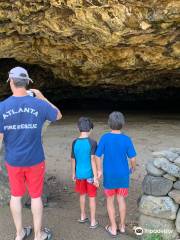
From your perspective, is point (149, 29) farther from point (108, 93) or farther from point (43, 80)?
point (108, 93)

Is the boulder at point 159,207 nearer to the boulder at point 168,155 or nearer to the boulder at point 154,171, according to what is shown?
the boulder at point 154,171

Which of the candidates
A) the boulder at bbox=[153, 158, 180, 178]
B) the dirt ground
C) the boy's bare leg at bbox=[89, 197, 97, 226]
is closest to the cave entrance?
the dirt ground

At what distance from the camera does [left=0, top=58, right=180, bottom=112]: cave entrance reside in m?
11.8

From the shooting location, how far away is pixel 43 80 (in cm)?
1184

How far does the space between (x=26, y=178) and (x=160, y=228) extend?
4.66 ft

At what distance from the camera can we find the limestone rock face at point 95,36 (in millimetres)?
5887

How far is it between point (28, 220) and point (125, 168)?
1.19m

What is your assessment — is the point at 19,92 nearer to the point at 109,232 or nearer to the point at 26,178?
the point at 26,178

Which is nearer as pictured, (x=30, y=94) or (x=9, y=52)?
(x=30, y=94)

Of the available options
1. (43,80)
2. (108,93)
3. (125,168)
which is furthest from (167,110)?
(125,168)

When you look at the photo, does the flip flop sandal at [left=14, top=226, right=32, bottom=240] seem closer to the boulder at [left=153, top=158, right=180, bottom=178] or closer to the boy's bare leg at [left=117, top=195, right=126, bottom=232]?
the boy's bare leg at [left=117, top=195, right=126, bottom=232]

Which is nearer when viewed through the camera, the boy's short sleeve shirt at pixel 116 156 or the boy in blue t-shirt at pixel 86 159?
the boy's short sleeve shirt at pixel 116 156

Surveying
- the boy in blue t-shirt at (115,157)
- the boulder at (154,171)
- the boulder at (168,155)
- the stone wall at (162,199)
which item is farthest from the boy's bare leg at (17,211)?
the boulder at (168,155)

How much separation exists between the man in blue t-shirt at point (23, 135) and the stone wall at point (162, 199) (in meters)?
1.09
